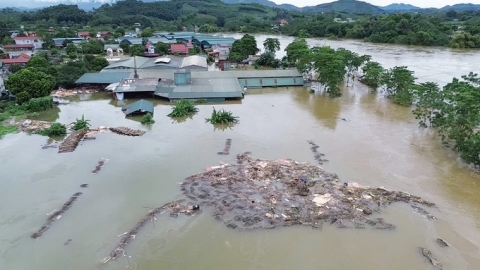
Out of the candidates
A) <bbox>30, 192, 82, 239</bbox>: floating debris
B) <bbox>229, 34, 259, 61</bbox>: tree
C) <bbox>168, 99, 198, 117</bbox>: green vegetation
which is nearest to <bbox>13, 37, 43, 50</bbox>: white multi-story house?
<bbox>229, 34, 259, 61</bbox>: tree

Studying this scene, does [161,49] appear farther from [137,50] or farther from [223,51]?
[223,51]

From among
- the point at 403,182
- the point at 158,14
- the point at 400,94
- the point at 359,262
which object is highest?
the point at 158,14

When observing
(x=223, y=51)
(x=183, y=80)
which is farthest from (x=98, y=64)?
(x=223, y=51)

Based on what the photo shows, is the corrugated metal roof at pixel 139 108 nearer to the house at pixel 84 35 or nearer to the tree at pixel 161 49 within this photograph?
the tree at pixel 161 49

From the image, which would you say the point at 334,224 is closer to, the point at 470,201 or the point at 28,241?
the point at 470,201

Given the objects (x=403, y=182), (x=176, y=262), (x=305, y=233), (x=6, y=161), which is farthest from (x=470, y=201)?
(x=6, y=161)
